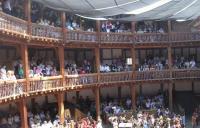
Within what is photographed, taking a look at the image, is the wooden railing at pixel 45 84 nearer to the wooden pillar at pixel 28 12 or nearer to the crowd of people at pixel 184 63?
the wooden pillar at pixel 28 12

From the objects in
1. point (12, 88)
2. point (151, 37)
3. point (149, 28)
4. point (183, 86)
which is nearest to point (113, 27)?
point (151, 37)

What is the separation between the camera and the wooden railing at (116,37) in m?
35.5

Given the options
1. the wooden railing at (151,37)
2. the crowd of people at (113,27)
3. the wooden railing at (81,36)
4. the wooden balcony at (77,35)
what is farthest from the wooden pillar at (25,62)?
the wooden railing at (151,37)

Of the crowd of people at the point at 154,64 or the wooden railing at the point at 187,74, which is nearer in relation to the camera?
the wooden railing at the point at 187,74

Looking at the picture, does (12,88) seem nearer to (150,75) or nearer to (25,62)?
(25,62)

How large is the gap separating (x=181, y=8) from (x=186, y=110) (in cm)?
1368

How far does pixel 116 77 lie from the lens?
35.9 m

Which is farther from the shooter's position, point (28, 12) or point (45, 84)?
point (45, 84)

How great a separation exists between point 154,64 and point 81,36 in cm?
765

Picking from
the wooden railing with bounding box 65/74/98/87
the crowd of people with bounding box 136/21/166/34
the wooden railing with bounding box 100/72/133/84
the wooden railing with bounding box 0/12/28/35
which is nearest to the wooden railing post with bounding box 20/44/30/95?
Result: the wooden railing with bounding box 0/12/28/35

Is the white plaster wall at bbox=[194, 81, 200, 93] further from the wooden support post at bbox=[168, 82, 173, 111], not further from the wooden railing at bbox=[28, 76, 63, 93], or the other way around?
the wooden railing at bbox=[28, 76, 63, 93]

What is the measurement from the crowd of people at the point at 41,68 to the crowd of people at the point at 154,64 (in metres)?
7.67

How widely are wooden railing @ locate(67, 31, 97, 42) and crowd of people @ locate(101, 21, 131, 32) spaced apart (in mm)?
1695

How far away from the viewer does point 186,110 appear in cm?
3931
